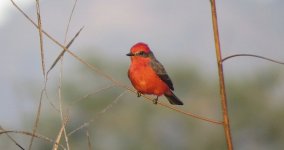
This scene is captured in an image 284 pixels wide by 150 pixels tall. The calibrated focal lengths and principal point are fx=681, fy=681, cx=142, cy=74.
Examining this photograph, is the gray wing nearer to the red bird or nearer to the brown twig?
the red bird

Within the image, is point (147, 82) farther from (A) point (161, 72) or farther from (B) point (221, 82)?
(B) point (221, 82)

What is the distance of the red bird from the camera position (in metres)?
4.54

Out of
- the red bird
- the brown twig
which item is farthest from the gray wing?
the brown twig

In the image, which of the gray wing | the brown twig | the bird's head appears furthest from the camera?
the gray wing

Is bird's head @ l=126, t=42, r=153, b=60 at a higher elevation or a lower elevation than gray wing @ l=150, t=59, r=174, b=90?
higher

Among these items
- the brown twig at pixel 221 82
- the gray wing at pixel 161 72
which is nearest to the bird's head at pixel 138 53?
the gray wing at pixel 161 72

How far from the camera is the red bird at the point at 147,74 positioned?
14.9 ft

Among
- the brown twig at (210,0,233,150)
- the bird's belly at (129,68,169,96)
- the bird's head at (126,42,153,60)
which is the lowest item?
the bird's belly at (129,68,169,96)

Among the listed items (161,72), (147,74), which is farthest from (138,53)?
(161,72)

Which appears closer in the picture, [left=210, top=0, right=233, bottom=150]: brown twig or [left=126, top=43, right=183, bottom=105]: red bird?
[left=210, top=0, right=233, bottom=150]: brown twig

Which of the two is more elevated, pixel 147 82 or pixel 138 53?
pixel 138 53

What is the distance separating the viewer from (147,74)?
15.5 feet

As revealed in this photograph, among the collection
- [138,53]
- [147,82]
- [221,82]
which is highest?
[221,82]

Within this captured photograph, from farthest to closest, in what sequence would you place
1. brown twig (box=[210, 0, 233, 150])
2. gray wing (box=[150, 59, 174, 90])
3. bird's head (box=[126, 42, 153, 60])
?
gray wing (box=[150, 59, 174, 90]) < bird's head (box=[126, 42, 153, 60]) < brown twig (box=[210, 0, 233, 150])
